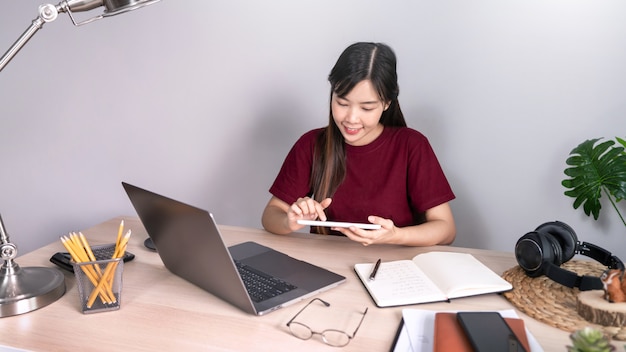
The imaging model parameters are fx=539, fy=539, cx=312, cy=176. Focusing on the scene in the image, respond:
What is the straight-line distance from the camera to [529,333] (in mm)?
983

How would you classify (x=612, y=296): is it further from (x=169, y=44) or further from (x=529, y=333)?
(x=169, y=44)

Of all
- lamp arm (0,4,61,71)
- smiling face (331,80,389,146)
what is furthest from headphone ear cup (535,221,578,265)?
lamp arm (0,4,61,71)

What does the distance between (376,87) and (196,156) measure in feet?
3.59

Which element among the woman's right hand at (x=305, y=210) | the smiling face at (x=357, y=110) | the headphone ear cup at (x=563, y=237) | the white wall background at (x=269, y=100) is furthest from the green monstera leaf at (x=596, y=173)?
the woman's right hand at (x=305, y=210)

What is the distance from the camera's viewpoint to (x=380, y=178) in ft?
5.90

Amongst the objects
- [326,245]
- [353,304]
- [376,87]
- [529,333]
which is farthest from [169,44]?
[529,333]

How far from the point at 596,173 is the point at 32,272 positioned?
1635 mm

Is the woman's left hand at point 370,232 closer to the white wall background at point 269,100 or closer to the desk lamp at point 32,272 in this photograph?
the desk lamp at point 32,272

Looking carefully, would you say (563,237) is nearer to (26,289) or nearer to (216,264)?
(216,264)

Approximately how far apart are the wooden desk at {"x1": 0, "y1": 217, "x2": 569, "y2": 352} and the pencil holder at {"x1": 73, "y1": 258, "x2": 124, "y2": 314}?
0.8 inches

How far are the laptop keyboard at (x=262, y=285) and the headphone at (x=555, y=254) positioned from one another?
54 centimetres

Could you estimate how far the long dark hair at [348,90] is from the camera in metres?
1.59

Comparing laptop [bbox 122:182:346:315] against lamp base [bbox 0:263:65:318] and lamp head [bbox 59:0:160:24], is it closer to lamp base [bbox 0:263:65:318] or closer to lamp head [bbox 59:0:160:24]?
lamp base [bbox 0:263:65:318]

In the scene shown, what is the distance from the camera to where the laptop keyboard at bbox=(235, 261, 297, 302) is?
1.15 m
